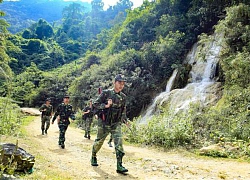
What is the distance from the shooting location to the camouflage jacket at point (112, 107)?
5508 mm

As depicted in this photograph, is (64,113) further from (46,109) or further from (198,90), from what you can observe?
(198,90)

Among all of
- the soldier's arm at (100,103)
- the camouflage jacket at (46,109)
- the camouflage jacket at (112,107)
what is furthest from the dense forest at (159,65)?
the camouflage jacket at (46,109)

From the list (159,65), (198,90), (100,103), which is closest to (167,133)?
(100,103)

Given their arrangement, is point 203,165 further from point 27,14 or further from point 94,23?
point 27,14

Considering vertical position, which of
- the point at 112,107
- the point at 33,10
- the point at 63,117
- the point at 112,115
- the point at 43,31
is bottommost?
the point at 63,117

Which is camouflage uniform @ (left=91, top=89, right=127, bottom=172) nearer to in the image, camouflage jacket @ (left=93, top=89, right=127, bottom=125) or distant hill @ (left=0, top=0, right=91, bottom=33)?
camouflage jacket @ (left=93, top=89, right=127, bottom=125)

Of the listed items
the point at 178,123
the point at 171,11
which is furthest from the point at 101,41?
the point at 178,123

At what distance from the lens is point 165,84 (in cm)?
2170

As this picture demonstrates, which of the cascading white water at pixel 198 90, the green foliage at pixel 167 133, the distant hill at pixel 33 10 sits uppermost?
the distant hill at pixel 33 10

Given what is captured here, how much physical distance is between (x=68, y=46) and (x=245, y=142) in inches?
2182

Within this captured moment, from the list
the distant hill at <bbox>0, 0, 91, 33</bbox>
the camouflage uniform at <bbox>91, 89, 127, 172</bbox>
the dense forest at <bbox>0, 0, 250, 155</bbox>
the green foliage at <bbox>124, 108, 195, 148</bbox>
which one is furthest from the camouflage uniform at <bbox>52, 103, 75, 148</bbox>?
the distant hill at <bbox>0, 0, 91, 33</bbox>

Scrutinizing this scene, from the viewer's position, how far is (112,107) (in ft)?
18.1

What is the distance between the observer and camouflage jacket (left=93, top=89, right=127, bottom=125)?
18.1 ft

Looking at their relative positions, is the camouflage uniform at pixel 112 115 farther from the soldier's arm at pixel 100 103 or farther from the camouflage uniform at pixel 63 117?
the camouflage uniform at pixel 63 117
